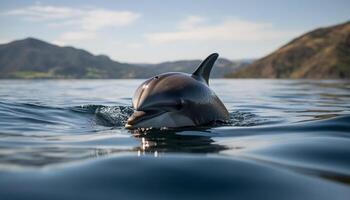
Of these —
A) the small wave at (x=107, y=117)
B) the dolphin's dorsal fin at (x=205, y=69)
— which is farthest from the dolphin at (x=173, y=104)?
the small wave at (x=107, y=117)

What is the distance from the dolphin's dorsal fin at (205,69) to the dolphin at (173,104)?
63 centimetres

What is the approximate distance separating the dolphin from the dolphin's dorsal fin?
630mm

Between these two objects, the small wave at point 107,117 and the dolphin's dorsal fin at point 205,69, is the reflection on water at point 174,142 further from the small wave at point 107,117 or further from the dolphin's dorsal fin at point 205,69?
the dolphin's dorsal fin at point 205,69

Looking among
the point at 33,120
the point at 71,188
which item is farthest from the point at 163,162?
the point at 33,120

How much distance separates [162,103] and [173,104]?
0.26 m

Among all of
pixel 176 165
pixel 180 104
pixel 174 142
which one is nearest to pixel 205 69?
pixel 180 104

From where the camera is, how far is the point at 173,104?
8.69 meters

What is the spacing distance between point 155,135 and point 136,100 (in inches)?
68.2

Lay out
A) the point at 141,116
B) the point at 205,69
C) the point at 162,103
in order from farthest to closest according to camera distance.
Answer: the point at 205,69 < the point at 162,103 < the point at 141,116

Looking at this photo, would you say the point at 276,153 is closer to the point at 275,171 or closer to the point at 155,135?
the point at 275,171

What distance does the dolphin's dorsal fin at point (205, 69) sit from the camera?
1077 centimetres

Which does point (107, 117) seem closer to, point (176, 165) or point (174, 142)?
point (174, 142)

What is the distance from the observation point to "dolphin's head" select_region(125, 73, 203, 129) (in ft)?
27.8

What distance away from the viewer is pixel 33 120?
11172 millimetres
